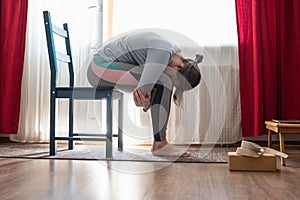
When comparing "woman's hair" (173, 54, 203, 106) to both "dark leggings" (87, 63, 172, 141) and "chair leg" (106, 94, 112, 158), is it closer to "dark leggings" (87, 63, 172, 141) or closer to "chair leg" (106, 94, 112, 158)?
"dark leggings" (87, 63, 172, 141)

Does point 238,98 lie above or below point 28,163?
above

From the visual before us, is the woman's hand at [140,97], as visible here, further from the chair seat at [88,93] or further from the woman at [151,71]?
the chair seat at [88,93]

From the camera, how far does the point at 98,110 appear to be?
7.29 feet

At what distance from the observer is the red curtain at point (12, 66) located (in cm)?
291

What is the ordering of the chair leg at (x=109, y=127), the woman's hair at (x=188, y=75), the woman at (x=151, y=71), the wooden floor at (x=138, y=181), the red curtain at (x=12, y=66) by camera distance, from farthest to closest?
the red curtain at (x=12, y=66)
the chair leg at (x=109, y=127)
the woman's hair at (x=188, y=75)
the woman at (x=151, y=71)
the wooden floor at (x=138, y=181)

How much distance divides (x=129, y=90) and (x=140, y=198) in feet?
2.77

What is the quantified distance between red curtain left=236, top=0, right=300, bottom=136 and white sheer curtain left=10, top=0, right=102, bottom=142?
1.06 meters

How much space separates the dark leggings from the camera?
6.59ft

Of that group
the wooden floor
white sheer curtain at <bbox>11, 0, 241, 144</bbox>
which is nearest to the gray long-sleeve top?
the wooden floor

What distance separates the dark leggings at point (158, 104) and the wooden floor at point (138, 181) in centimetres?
30

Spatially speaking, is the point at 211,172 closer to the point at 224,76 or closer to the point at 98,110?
the point at 98,110

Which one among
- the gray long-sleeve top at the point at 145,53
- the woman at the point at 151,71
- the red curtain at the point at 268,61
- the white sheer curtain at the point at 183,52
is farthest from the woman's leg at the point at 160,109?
the red curtain at the point at 268,61

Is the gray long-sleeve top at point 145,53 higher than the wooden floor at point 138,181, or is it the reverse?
the gray long-sleeve top at point 145,53

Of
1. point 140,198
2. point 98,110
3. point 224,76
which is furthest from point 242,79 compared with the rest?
point 140,198
